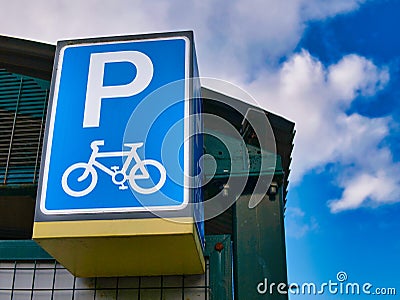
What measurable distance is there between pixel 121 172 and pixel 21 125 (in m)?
2.01

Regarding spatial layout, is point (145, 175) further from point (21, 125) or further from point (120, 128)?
point (21, 125)

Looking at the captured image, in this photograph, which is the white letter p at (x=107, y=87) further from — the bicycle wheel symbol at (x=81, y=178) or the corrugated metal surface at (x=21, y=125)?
the corrugated metal surface at (x=21, y=125)

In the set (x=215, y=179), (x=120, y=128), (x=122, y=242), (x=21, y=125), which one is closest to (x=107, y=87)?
(x=120, y=128)

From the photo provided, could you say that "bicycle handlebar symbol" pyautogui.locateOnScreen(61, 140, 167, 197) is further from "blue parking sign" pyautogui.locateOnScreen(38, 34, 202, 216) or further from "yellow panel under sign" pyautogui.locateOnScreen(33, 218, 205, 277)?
"yellow panel under sign" pyautogui.locateOnScreen(33, 218, 205, 277)

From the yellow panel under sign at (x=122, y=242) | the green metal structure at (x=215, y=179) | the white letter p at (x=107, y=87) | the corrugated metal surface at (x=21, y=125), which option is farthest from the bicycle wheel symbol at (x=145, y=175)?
the corrugated metal surface at (x=21, y=125)

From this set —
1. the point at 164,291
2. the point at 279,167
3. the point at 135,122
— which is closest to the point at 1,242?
the point at 164,291

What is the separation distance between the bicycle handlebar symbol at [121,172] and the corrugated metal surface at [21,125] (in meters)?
1.44

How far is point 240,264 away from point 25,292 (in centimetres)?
152

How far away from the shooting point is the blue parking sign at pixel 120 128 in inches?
120

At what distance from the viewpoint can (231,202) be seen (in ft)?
14.5

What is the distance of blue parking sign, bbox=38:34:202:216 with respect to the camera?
3.04 metres

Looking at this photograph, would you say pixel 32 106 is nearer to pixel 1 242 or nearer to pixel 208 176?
pixel 1 242

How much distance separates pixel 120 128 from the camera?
3236 millimetres

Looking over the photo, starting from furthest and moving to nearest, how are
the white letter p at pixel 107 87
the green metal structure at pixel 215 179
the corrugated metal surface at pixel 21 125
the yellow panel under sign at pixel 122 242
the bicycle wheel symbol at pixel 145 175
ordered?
1. the corrugated metal surface at pixel 21 125
2. the green metal structure at pixel 215 179
3. the white letter p at pixel 107 87
4. the bicycle wheel symbol at pixel 145 175
5. the yellow panel under sign at pixel 122 242
